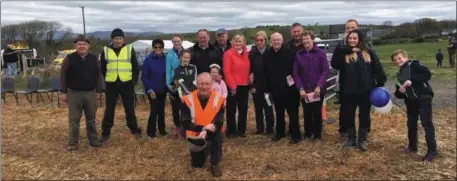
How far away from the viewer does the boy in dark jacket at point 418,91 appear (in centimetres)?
561

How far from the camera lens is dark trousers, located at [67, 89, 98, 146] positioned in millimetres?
6418

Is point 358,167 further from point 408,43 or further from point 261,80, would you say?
point 408,43

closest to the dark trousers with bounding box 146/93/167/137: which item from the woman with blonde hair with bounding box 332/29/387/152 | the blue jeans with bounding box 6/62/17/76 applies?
the woman with blonde hair with bounding box 332/29/387/152

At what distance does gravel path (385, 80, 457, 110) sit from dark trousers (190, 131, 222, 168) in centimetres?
616

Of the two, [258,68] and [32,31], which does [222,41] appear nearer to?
[258,68]

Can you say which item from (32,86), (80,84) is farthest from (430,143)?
(32,86)

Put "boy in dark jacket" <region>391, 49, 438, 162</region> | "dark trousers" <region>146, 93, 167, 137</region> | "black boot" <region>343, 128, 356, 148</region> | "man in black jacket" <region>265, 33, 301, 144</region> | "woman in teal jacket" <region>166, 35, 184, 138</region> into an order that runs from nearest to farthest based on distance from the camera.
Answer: "boy in dark jacket" <region>391, 49, 438, 162</region> → "black boot" <region>343, 128, 356, 148</region> → "man in black jacket" <region>265, 33, 301, 144</region> → "woman in teal jacket" <region>166, 35, 184, 138</region> → "dark trousers" <region>146, 93, 167, 137</region>

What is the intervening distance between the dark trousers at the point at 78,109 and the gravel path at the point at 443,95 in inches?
269

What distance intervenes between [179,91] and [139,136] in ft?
3.86

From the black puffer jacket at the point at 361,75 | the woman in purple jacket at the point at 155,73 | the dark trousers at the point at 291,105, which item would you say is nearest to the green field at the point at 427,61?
the black puffer jacket at the point at 361,75

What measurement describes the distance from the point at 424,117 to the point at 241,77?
2.51 meters

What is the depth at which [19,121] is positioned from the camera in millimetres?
9078

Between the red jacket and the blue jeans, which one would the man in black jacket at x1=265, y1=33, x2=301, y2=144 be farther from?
the blue jeans

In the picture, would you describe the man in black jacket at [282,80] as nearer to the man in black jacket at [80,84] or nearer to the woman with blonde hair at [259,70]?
the woman with blonde hair at [259,70]
